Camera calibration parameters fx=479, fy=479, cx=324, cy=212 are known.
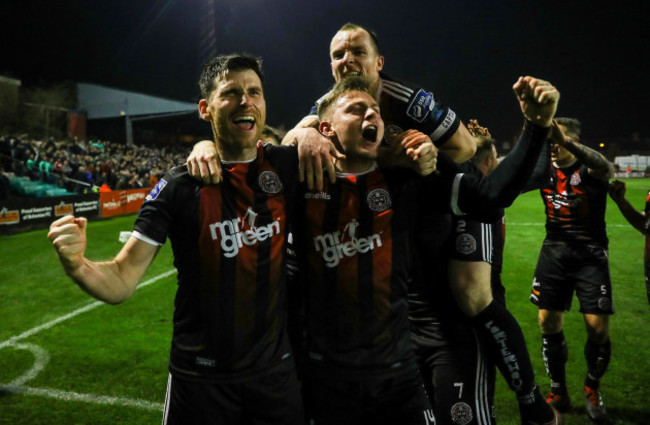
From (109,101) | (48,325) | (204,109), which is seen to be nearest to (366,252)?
(204,109)

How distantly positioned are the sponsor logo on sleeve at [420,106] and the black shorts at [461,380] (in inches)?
51.0

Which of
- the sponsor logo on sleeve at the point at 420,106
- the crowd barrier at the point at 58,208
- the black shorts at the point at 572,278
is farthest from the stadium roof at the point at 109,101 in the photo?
the sponsor logo on sleeve at the point at 420,106

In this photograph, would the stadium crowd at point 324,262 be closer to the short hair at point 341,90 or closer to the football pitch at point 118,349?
the short hair at point 341,90

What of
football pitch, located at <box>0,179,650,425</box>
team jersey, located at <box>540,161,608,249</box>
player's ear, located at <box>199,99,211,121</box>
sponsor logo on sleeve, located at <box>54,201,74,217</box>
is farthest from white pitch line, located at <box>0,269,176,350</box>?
sponsor logo on sleeve, located at <box>54,201,74,217</box>

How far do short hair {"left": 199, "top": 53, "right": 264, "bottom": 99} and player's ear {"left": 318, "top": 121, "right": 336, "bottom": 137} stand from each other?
38cm

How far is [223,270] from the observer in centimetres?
212

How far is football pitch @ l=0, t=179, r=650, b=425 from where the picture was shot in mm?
4086

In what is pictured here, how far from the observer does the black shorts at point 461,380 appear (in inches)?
99.6

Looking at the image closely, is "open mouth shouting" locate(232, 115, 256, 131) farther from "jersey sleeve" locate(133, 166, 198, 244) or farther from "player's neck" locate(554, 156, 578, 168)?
"player's neck" locate(554, 156, 578, 168)

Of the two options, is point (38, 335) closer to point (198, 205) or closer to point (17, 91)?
point (198, 205)

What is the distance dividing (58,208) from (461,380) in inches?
638

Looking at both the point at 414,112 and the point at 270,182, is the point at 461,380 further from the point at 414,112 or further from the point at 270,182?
the point at 414,112

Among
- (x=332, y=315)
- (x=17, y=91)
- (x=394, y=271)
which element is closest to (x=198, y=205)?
(x=332, y=315)

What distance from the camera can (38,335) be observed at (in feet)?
19.3
